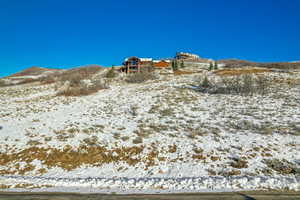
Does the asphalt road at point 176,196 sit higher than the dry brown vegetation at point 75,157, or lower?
lower

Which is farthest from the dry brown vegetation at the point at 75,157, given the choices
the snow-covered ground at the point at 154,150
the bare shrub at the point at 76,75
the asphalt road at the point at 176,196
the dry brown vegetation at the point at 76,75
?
the dry brown vegetation at the point at 76,75

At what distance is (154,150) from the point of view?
27.2ft

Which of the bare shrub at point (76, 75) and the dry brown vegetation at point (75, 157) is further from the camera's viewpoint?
the bare shrub at point (76, 75)

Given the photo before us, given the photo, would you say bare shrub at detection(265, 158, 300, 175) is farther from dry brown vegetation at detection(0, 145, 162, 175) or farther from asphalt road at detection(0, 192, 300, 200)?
dry brown vegetation at detection(0, 145, 162, 175)

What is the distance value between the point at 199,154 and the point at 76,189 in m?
5.84

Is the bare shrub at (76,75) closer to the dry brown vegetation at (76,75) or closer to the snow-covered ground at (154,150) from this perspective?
the dry brown vegetation at (76,75)

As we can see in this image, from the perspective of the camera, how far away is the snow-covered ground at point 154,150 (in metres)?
5.70

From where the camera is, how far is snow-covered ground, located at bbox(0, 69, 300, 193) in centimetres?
570

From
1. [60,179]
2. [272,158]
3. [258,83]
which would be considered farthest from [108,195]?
[258,83]

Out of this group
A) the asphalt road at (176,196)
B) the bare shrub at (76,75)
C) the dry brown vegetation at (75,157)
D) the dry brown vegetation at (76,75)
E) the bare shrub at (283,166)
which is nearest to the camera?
the asphalt road at (176,196)

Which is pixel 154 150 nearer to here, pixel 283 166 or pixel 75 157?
pixel 75 157

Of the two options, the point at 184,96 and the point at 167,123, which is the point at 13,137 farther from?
the point at 184,96

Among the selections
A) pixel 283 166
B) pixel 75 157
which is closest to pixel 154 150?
pixel 75 157

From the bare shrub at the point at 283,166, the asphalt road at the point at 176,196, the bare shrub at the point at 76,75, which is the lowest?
the asphalt road at the point at 176,196
